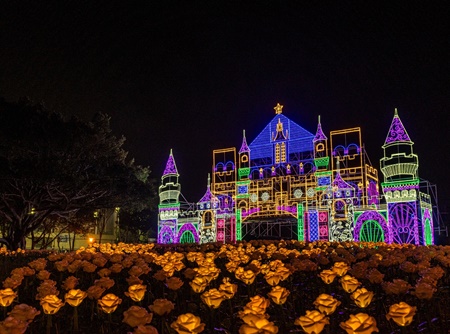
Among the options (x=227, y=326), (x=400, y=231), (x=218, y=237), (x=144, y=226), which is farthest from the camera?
(x=144, y=226)

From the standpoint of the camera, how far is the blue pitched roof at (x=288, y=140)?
100 ft

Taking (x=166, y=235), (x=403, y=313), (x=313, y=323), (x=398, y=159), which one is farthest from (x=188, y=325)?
(x=166, y=235)

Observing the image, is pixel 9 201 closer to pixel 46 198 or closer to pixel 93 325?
pixel 46 198

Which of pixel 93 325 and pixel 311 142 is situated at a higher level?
pixel 311 142

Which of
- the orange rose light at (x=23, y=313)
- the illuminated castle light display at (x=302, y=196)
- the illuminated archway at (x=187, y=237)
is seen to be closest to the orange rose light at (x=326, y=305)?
the orange rose light at (x=23, y=313)

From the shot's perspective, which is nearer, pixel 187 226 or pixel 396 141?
pixel 396 141

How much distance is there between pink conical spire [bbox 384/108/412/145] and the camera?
87.5 feet

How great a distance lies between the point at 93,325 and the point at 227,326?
178 cm

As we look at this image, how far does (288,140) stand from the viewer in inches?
1219

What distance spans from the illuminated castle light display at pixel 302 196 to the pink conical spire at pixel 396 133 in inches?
2.2

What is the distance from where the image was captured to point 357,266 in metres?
7.00

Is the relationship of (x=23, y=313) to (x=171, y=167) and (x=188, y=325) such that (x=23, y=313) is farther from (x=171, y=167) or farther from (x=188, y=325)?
(x=171, y=167)

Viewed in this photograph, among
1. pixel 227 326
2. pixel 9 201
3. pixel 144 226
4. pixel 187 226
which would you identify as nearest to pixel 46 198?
pixel 9 201

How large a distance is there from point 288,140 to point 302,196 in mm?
3995
